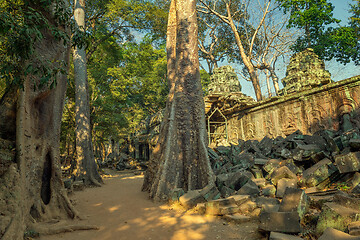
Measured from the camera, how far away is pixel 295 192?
129 inches

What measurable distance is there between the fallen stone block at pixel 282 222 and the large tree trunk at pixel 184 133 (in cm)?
263

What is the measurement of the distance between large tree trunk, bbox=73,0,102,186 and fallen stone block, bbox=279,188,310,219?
8085 millimetres

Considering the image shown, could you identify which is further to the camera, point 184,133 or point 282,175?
point 184,133

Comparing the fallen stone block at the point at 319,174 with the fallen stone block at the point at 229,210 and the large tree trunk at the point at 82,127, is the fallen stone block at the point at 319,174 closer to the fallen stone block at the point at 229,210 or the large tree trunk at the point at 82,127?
the fallen stone block at the point at 229,210

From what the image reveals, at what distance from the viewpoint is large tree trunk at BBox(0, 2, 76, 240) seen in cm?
293

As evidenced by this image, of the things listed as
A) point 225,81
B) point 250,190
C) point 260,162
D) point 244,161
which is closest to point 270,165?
point 260,162

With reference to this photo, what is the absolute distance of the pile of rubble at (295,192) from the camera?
2.76 m

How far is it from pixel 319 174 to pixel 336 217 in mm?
2227

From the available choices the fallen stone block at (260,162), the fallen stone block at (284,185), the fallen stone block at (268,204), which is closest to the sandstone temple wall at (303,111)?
the fallen stone block at (260,162)

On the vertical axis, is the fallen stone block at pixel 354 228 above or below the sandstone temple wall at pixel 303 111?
below

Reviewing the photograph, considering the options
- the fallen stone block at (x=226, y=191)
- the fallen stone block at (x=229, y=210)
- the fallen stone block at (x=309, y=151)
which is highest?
the fallen stone block at (x=309, y=151)

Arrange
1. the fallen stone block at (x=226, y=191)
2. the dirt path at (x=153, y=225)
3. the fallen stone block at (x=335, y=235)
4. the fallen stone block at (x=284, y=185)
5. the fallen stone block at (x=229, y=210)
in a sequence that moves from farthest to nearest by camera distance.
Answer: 1. the fallen stone block at (x=226, y=191)
2. the fallen stone block at (x=284, y=185)
3. the fallen stone block at (x=229, y=210)
4. the dirt path at (x=153, y=225)
5. the fallen stone block at (x=335, y=235)

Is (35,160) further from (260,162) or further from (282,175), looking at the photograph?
(260,162)

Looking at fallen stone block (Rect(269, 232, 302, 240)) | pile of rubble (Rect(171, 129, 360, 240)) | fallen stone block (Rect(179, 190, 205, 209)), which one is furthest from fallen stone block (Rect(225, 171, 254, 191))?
fallen stone block (Rect(269, 232, 302, 240))
